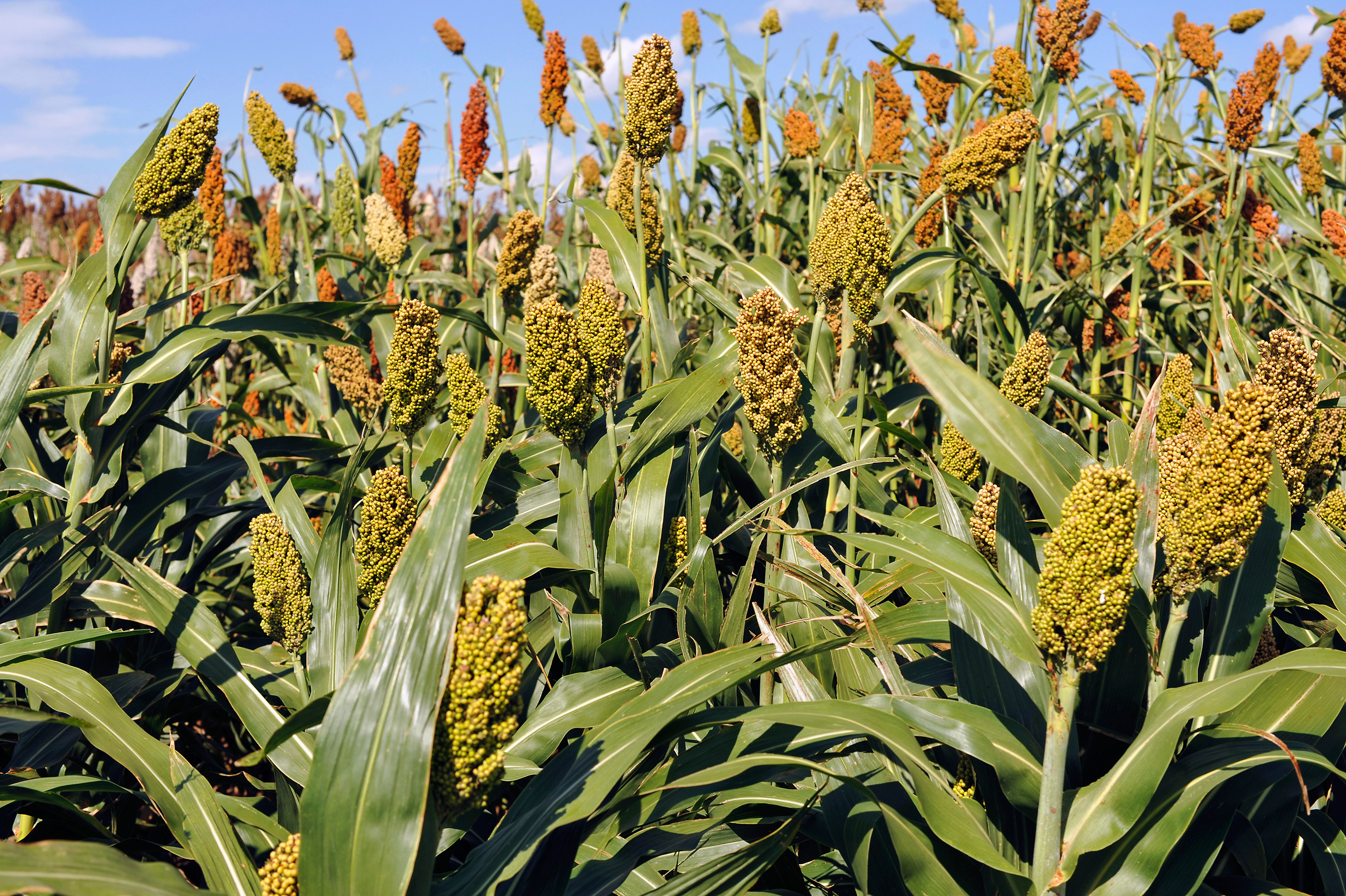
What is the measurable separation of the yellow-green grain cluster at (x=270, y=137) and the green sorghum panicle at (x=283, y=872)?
13.0 ft

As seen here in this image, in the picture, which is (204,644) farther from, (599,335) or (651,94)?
(651,94)

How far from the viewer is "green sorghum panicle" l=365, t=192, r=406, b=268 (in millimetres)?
3963

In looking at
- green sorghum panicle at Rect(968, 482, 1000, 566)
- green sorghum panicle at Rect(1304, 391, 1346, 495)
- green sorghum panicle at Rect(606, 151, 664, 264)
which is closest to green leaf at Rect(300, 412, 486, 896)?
green sorghum panicle at Rect(968, 482, 1000, 566)

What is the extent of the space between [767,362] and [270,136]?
339 cm

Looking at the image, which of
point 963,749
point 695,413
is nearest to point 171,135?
point 695,413

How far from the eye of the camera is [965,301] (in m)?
4.43

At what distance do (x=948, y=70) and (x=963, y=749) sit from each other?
Answer: 2.75 metres

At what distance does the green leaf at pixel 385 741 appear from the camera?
1.03m

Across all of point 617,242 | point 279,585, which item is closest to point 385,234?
point 617,242

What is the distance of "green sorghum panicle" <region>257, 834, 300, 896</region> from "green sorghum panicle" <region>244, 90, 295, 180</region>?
397 cm

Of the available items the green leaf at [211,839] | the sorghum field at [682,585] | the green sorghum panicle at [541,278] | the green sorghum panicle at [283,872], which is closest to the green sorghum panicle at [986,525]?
the sorghum field at [682,585]

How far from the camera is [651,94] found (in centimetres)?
240

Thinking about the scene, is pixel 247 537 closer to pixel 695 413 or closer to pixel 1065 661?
pixel 695 413

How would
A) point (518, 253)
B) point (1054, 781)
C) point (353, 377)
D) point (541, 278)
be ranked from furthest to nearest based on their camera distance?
point (353, 377) < point (541, 278) < point (518, 253) < point (1054, 781)
